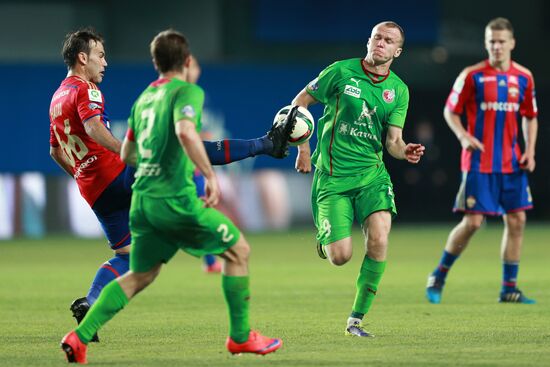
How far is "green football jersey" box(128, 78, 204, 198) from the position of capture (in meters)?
6.63

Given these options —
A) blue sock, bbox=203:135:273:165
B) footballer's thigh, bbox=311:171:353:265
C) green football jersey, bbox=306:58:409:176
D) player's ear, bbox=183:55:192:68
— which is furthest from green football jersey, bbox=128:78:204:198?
green football jersey, bbox=306:58:409:176

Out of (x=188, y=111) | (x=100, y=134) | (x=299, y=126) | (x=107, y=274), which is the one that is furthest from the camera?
(x=107, y=274)

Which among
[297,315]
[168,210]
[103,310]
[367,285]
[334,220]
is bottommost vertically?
[297,315]

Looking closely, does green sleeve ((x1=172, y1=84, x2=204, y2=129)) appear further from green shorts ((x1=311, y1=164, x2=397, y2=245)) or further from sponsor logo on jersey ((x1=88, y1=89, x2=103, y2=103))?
green shorts ((x1=311, y1=164, x2=397, y2=245))

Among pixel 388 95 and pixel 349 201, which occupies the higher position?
pixel 388 95

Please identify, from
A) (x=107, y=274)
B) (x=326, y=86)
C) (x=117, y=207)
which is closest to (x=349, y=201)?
(x=326, y=86)

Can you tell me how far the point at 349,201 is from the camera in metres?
8.41

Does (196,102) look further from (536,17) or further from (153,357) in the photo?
(536,17)

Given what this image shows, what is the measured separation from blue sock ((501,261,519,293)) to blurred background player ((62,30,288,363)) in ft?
12.9

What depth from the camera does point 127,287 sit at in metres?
6.88

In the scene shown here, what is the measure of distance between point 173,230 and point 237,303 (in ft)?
1.85

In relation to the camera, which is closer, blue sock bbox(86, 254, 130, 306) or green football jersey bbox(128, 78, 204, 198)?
green football jersey bbox(128, 78, 204, 198)

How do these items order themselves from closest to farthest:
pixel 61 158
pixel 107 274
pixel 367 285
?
pixel 107 274
pixel 367 285
pixel 61 158

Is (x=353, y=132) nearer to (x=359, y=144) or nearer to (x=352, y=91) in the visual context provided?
(x=359, y=144)
